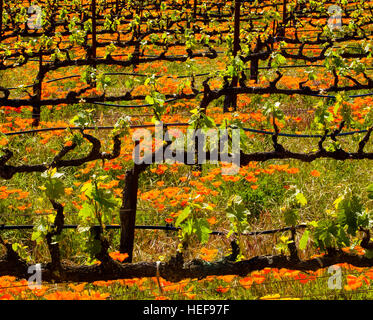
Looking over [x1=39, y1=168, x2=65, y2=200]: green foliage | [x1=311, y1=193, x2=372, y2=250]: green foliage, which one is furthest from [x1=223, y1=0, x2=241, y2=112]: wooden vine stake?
[x1=39, y1=168, x2=65, y2=200]: green foliage

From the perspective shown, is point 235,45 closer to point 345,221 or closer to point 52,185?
point 345,221

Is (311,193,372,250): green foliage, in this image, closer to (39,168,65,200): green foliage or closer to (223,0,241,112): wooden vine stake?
(39,168,65,200): green foliage

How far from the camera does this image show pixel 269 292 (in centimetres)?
322

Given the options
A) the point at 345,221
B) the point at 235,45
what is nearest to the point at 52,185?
the point at 345,221

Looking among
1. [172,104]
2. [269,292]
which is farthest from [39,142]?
[269,292]

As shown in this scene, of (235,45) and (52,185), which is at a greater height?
(235,45)

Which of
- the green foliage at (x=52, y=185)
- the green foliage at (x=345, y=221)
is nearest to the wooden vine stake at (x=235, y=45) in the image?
the green foliage at (x=345, y=221)

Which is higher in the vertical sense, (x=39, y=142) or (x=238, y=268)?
→ (x=39, y=142)

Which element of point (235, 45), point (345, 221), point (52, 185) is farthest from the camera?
point (235, 45)

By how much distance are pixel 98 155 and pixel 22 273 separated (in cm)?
132

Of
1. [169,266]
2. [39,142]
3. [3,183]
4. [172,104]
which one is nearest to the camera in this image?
[169,266]

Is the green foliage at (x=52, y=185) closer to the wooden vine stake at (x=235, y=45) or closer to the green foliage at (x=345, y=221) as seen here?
the green foliage at (x=345, y=221)
